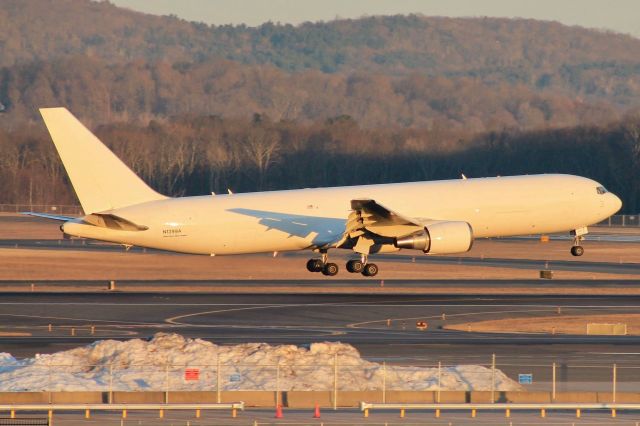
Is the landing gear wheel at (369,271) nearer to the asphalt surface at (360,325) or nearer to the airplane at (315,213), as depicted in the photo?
the airplane at (315,213)

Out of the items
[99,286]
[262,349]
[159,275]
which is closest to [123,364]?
[262,349]

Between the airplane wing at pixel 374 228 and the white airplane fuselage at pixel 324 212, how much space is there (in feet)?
2.61

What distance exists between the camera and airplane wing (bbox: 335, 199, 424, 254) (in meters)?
60.3

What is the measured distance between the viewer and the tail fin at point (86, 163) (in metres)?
57.7

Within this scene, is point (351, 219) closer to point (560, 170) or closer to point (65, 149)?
point (65, 149)

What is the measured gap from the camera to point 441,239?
61.2m

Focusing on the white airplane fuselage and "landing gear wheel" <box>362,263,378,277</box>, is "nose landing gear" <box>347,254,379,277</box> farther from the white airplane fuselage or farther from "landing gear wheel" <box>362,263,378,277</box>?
the white airplane fuselage

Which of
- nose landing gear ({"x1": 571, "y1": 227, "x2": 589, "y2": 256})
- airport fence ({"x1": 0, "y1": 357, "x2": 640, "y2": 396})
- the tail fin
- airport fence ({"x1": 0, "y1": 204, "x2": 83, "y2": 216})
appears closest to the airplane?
the tail fin

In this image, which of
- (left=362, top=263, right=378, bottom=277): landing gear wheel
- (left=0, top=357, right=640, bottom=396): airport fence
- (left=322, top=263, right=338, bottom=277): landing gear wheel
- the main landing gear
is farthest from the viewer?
(left=322, top=263, right=338, bottom=277): landing gear wheel

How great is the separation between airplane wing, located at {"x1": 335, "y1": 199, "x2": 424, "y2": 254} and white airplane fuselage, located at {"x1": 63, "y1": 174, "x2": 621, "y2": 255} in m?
0.80

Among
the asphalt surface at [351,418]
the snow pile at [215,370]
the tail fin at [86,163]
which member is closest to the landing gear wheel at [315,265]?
the tail fin at [86,163]

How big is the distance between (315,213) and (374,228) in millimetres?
2850

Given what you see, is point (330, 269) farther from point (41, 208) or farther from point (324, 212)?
point (41, 208)

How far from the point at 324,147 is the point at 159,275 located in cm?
9791
